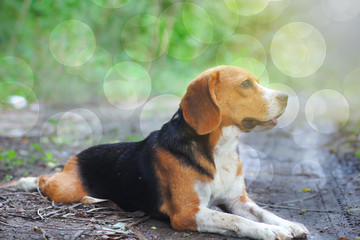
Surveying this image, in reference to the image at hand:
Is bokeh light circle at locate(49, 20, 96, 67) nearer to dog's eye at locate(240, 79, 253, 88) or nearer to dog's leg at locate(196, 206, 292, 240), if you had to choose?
dog's eye at locate(240, 79, 253, 88)

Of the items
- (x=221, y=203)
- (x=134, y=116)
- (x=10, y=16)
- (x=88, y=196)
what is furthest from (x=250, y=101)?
(x=10, y=16)

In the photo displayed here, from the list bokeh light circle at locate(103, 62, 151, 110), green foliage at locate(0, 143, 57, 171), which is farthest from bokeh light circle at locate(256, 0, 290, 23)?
green foliage at locate(0, 143, 57, 171)

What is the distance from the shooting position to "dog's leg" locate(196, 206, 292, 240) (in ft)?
10.4

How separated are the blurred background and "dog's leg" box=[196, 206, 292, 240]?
4.43m

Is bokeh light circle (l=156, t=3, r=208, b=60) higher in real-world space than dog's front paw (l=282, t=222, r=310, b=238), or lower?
higher

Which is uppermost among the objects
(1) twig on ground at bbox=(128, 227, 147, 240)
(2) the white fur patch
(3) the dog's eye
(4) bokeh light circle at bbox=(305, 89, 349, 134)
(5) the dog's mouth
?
(3) the dog's eye

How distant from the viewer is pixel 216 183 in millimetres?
3506

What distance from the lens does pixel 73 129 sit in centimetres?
898

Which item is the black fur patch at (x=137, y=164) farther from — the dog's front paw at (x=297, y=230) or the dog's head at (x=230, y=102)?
the dog's front paw at (x=297, y=230)

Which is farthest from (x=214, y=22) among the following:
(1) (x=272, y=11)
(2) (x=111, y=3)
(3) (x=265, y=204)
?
(3) (x=265, y=204)

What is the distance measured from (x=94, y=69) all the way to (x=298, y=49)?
1185cm

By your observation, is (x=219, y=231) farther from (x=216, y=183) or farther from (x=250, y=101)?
(x=250, y=101)

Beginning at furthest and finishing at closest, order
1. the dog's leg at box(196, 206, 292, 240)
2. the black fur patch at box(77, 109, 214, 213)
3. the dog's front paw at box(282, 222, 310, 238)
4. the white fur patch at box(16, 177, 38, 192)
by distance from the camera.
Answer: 1. the white fur patch at box(16, 177, 38, 192)
2. the black fur patch at box(77, 109, 214, 213)
3. the dog's front paw at box(282, 222, 310, 238)
4. the dog's leg at box(196, 206, 292, 240)

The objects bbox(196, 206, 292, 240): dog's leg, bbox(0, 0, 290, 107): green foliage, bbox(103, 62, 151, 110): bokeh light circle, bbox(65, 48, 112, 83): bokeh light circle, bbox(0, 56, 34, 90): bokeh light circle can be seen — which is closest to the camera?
bbox(196, 206, 292, 240): dog's leg
